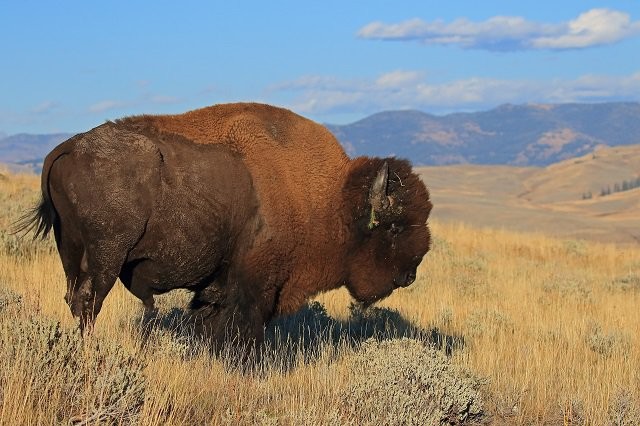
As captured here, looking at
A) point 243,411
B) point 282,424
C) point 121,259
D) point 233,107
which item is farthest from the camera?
point 233,107

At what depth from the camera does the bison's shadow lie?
6645 millimetres

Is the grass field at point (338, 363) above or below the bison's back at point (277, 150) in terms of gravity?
below

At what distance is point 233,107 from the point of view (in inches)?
243

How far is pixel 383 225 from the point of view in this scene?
6332mm

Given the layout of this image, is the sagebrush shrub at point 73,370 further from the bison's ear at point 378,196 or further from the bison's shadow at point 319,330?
the bison's ear at point 378,196

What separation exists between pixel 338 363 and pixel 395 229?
1.22 meters

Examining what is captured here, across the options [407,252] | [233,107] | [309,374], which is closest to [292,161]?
[233,107]

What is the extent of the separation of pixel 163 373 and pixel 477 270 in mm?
9812

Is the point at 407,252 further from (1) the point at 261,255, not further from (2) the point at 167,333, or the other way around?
(2) the point at 167,333

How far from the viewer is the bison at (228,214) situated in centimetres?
530

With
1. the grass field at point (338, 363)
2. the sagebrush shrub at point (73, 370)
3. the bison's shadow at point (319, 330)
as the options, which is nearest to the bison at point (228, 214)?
the grass field at point (338, 363)

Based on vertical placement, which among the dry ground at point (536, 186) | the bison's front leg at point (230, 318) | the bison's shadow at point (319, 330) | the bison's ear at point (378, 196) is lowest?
the dry ground at point (536, 186)

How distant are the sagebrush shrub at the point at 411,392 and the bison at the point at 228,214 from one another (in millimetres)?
921

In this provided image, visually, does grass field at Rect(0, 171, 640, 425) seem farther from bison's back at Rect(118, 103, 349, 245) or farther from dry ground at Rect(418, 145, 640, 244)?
dry ground at Rect(418, 145, 640, 244)
